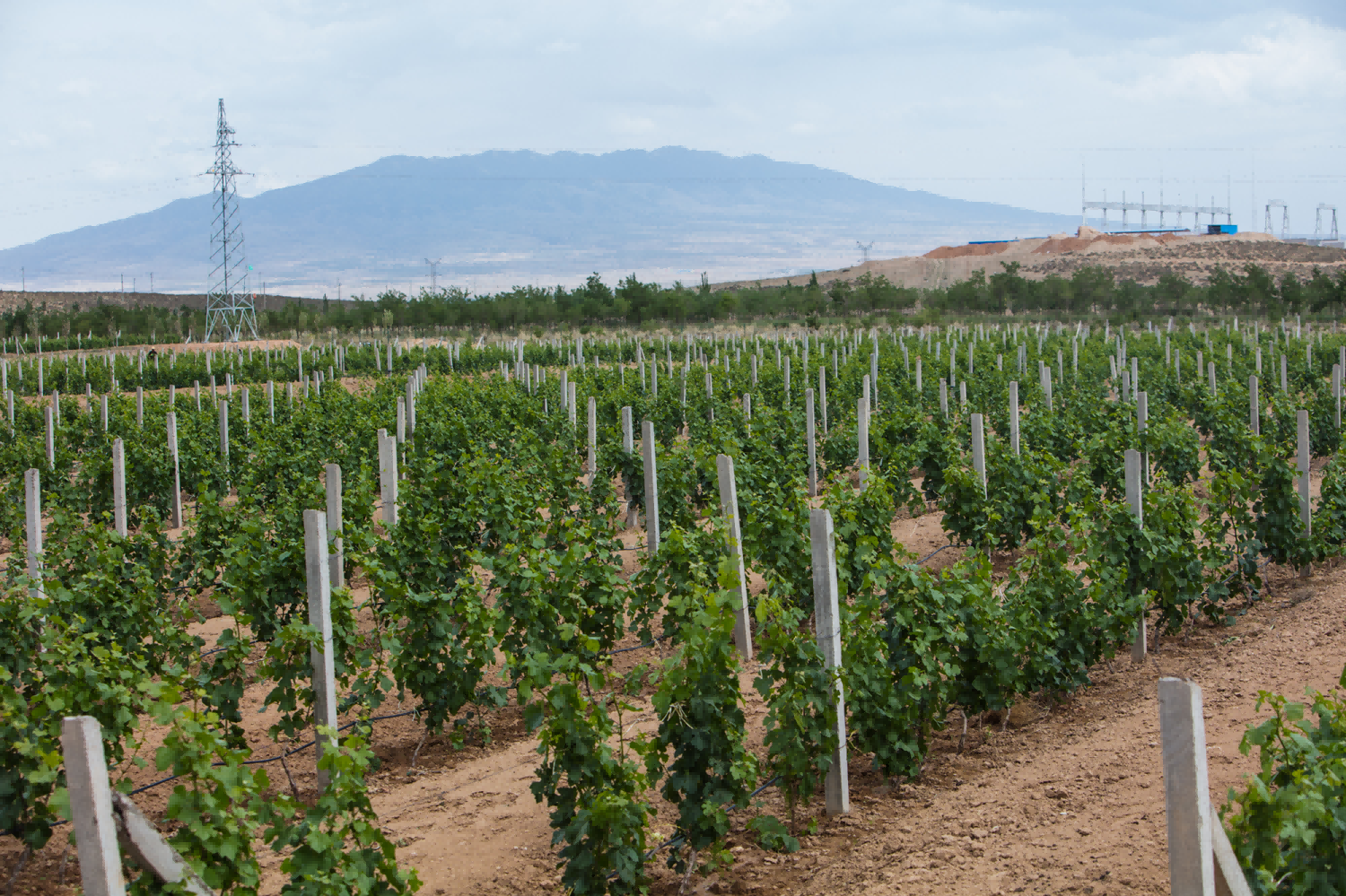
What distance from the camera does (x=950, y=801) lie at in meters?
5.10

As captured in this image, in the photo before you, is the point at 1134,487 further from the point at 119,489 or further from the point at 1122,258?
the point at 1122,258

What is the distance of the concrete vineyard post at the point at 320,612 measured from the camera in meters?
5.41

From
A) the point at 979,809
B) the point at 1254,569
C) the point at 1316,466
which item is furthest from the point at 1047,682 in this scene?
the point at 1316,466

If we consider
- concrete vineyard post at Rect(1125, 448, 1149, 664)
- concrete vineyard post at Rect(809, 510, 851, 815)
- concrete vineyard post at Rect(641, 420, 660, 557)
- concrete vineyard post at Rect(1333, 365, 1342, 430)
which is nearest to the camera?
concrete vineyard post at Rect(809, 510, 851, 815)

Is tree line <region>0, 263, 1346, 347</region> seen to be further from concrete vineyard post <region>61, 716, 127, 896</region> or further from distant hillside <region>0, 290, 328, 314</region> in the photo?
concrete vineyard post <region>61, 716, 127, 896</region>

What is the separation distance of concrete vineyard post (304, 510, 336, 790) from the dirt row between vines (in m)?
0.73

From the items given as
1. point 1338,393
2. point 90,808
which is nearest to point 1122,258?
point 1338,393

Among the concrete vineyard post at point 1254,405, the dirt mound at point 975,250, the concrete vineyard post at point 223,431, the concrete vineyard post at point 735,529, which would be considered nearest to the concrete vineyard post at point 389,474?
the concrete vineyard post at point 735,529

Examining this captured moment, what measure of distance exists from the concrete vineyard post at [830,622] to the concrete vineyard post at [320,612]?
2548 millimetres

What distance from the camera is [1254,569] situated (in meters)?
8.26

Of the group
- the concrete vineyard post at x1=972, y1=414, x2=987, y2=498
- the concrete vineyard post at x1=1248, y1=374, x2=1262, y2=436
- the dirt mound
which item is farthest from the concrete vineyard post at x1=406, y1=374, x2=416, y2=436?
the dirt mound

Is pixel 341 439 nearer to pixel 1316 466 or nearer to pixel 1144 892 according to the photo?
pixel 1144 892

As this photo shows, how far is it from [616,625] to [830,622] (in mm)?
2217

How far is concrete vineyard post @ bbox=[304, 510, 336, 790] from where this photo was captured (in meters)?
5.41
